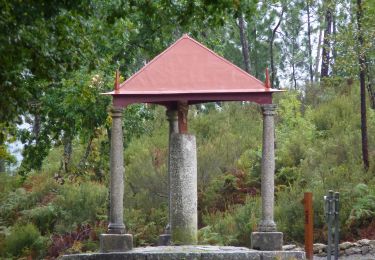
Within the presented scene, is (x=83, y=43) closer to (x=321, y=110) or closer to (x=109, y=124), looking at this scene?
(x=109, y=124)

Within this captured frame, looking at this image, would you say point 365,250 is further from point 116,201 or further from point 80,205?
point 80,205

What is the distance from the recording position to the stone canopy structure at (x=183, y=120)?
63.6 feet

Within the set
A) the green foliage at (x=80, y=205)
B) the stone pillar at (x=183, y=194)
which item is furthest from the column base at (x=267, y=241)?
the green foliage at (x=80, y=205)

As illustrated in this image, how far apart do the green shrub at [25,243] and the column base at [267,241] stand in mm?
8310

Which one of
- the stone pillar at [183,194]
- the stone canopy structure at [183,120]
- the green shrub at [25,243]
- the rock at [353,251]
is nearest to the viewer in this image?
the stone canopy structure at [183,120]

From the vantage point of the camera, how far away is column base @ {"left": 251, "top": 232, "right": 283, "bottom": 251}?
1928 cm

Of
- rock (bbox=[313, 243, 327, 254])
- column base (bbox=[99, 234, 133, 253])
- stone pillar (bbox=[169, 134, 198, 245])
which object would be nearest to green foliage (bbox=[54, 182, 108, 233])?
rock (bbox=[313, 243, 327, 254])

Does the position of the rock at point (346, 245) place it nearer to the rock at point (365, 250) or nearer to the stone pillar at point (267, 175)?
the rock at point (365, 250)

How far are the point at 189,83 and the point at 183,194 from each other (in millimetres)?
2088

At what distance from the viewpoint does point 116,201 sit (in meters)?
19.6

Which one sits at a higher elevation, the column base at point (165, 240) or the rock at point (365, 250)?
the column base at point (165, 240)

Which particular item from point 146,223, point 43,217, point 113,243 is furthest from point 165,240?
point 43,217

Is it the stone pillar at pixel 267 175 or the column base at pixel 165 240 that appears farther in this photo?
the column base at pixel 165 240

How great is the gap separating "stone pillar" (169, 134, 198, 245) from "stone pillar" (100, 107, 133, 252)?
1019 mm
